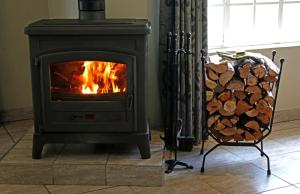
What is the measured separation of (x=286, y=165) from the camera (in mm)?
3072

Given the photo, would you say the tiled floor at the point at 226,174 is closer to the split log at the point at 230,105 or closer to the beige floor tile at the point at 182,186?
the beige floor tile at the point at 182,186

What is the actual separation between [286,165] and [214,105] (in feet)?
2.08

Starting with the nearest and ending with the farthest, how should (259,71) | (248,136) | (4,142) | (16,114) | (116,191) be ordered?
(116,191) → (259,71) → (248,136) → (4,142) → (16,114)

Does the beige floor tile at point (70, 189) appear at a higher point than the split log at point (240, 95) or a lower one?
lower

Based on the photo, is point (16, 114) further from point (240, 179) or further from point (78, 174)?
point (240, 179)

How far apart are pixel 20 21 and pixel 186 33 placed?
1.32 m

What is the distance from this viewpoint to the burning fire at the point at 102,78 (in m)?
2.76

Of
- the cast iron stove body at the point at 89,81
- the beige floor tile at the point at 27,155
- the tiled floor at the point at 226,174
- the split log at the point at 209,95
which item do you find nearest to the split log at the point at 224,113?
the split log at the point at 209,95

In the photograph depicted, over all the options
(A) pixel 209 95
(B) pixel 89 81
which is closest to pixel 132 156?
(B) pixel 89 81

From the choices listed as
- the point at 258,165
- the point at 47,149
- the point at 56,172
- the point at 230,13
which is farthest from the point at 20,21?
the point at 258,165

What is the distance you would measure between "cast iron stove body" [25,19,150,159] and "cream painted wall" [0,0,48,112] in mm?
891

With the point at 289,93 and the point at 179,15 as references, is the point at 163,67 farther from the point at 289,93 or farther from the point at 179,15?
the point at 289,93

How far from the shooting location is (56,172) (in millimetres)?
2738

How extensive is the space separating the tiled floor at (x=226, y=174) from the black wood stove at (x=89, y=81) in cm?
23
